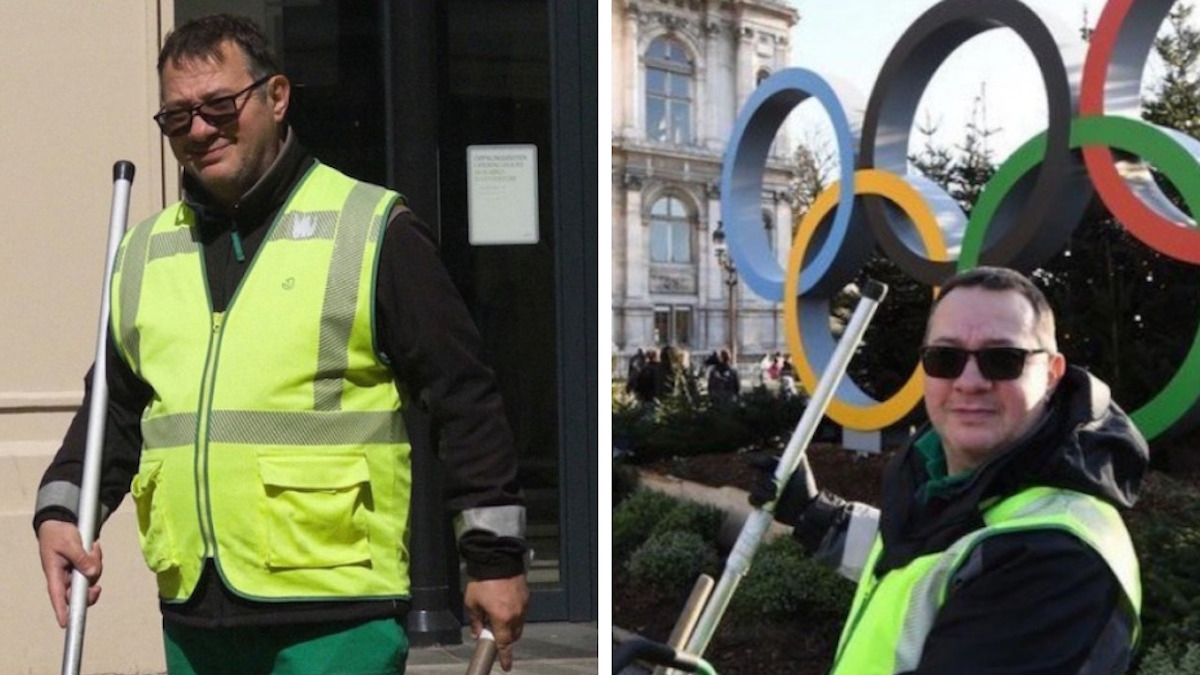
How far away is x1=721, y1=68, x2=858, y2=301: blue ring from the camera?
4.78m

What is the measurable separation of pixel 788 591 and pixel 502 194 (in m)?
3.45

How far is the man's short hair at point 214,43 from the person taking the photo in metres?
3.28

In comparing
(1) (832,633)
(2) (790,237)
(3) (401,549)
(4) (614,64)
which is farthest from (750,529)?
(3) (401,549)

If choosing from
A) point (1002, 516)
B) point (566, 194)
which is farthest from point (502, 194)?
point (1002, 516)

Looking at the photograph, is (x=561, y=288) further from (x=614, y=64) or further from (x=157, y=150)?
(x=614, y=64)

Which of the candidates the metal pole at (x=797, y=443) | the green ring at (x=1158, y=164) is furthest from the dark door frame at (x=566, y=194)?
the green ring at (x=1158, y=164)

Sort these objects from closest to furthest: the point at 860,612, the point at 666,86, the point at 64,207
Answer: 1. the point at 860,612
2. the point at 666,86
3. the point at 64,207

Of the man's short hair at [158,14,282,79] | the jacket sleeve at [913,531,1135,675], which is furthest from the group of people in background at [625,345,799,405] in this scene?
the jacket sleeve at [913,531,1135,675]

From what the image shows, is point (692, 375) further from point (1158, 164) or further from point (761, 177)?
point (1158, 164)

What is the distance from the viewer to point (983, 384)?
2857 mm

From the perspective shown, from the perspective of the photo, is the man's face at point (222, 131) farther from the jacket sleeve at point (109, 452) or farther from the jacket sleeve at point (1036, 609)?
the jacket sleeve at point (1036, 609)

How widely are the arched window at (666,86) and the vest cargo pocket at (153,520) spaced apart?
187cm

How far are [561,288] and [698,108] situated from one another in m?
2.93

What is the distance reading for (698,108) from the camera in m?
4.90
